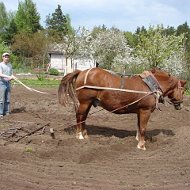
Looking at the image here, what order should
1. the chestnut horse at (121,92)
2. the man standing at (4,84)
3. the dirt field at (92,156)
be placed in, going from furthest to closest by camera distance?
1. the man standing at (4,84)
2. the chestnut horse at (121,92)
3. the dirt field at (92,156)

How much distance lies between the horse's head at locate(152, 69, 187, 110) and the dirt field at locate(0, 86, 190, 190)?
2.98ft

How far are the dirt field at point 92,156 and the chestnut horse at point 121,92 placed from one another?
0.69 metres

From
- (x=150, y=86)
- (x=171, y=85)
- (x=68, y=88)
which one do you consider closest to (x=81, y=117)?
(x=68, y=88)

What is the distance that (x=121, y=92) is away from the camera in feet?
34.1

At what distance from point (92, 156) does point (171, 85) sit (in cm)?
326

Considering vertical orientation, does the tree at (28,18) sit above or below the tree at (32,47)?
above

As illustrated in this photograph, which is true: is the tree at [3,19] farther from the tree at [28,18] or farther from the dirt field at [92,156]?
the dirt field at [92,156]

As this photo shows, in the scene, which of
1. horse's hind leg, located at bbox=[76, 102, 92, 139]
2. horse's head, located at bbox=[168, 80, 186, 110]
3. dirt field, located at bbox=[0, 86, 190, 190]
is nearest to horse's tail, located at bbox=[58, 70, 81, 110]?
horse's hind leg, located at bbox=[76, 102, 92, 139]

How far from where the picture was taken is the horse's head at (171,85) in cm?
1077

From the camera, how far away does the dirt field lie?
6645mm

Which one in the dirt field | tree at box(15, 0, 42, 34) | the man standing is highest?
tree at box(15, 0, 42, 34)

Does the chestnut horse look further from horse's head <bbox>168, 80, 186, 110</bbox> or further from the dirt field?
the dirt field

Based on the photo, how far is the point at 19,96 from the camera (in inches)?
719

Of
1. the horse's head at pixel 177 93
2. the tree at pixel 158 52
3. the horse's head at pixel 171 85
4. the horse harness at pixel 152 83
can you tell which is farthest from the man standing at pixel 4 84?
the tree at pixel 158 52
